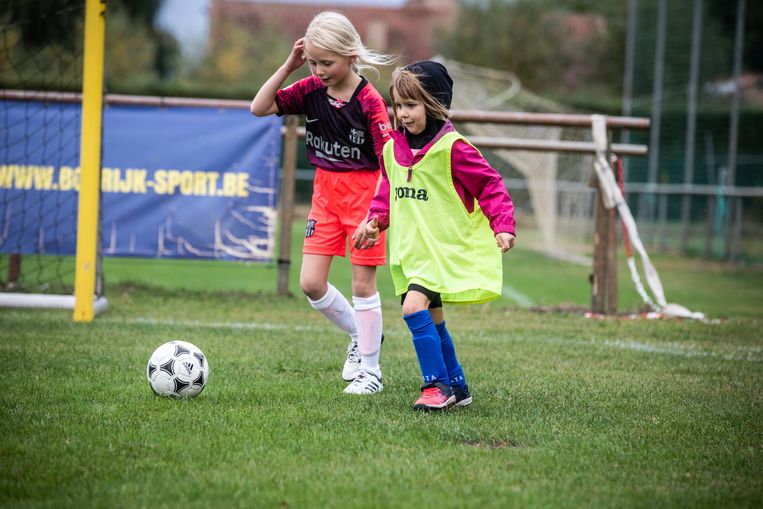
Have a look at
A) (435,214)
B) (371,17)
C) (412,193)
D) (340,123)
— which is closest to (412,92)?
(412,193)

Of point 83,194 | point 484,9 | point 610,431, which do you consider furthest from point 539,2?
point 610,431

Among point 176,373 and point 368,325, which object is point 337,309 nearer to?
point 368,325

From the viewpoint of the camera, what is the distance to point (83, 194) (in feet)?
21.9

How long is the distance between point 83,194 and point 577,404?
12.9 feet

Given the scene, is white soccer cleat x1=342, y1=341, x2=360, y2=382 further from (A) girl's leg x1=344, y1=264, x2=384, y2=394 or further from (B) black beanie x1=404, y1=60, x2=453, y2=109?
(B) black beanie x1=404, y1=60, x2=453, y2=109

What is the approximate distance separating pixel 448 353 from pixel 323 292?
90cm

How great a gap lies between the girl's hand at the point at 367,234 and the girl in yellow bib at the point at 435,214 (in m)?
0.10

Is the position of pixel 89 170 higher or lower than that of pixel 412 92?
lower

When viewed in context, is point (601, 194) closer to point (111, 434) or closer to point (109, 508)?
point (111, 434)

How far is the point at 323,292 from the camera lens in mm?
5086

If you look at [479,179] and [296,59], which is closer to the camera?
[479,179]

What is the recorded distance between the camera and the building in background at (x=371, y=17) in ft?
140

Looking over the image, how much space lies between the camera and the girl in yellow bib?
422cm

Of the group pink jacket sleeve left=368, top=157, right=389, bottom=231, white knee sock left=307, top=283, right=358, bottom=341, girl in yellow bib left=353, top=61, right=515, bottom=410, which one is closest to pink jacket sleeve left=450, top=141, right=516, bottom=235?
girl in yellow bib left=353, top=61, right=515, bottom=410
